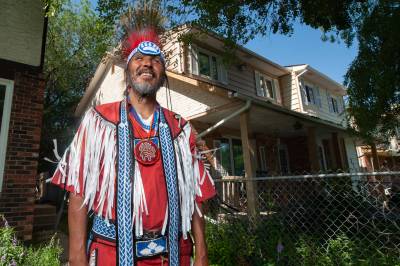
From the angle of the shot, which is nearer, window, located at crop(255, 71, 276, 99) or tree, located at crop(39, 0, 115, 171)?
window, located at crop(255, 71, 276, 99)

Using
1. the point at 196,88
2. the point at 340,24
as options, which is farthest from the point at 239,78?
the point at 340,24

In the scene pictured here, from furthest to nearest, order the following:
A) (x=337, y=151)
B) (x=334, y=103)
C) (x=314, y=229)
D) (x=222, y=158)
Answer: (x=334, y=103), (x=337, y=151), (x=222, y=158), (x=314, y=229)

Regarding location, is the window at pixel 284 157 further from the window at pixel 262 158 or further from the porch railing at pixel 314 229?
the porch railing at pixel 314 229

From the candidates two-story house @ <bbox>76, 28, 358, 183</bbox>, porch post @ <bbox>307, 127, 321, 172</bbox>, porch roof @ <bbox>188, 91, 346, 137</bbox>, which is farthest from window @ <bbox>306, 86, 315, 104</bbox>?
porch post @ <bbox>307, 127, 321, 172</bbox>

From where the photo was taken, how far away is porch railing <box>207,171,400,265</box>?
367 centimetres

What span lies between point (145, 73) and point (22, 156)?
14.2 feet

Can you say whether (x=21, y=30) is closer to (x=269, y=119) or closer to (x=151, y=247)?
(x=151, y=247)

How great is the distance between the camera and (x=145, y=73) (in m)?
1.83

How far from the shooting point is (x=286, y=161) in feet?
48.5

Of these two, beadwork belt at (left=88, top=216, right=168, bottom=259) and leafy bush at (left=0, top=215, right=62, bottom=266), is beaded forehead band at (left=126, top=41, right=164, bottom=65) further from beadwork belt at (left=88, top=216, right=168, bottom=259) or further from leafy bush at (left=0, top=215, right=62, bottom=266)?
leafy bush at (left=0, top=215, right=62, bottom=266)

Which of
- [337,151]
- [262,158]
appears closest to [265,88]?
[262,158]

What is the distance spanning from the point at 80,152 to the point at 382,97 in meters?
7.28

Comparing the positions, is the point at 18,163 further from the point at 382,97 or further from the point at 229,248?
the point at 382,97

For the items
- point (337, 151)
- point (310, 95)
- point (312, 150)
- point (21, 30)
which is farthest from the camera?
point (310, 95)
